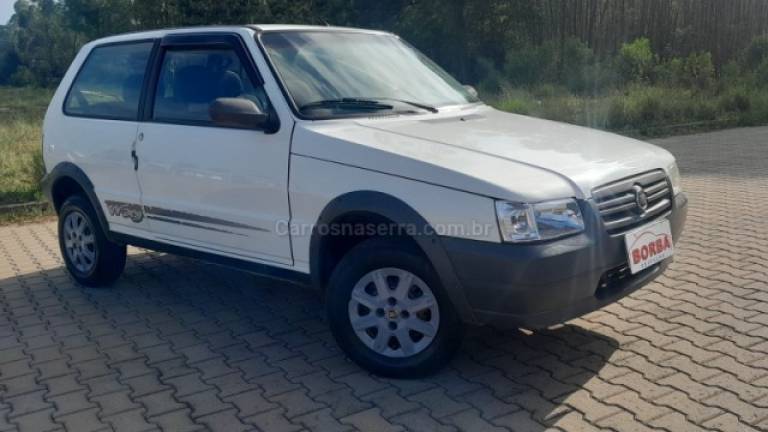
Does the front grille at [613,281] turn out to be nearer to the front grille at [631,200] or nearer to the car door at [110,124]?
the front grille at [631,200]

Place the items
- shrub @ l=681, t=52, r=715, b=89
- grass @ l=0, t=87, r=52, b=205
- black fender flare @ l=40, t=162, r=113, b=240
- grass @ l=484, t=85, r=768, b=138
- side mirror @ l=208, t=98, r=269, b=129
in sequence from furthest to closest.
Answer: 1. shrub @ l=681, t=52, r=715, b=89
2. grass @ l=484, t=85, r=768, b=138
3. grass @ l=0, t=87, r=52, b=205
4. black fender flare @ l=40, t=162, r=113, b=240
5. side mirror @ l=208, t=98, r=269, b=129

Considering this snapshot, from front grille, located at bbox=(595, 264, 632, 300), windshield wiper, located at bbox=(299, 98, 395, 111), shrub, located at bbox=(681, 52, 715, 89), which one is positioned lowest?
shrub, located at bbox=(681, 52, 715, 89)

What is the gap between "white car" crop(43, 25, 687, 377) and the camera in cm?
355

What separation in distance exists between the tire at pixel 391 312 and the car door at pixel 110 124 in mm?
1884

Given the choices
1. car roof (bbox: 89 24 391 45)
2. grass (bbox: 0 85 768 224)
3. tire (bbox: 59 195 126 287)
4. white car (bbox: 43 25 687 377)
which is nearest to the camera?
white car (bbox: 43 25 687 377)

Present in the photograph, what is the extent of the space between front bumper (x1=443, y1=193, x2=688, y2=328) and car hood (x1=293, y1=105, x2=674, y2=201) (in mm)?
241

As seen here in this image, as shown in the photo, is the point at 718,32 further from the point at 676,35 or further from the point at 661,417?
the point at 661,417

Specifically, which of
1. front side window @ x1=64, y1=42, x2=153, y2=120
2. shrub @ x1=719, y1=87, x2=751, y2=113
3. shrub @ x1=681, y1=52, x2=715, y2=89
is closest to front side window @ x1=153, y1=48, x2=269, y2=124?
front side window @ x1=64, y1=42, x2=153, y2=120

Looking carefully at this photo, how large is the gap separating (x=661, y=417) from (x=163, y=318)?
3.27 m

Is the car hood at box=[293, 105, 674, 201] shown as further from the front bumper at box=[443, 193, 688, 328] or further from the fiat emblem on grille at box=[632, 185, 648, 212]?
the front bumper at box=[443, 193, 688, 328]

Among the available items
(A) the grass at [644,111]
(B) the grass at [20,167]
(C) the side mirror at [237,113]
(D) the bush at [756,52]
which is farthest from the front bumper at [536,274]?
(D) the bush at [756,52]

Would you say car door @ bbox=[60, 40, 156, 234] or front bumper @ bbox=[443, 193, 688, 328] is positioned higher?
car door @ bbox=[60, 40, 156, 234]

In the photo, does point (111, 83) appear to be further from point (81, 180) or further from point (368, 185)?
point (368, 185)

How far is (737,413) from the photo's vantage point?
3.47 meters
